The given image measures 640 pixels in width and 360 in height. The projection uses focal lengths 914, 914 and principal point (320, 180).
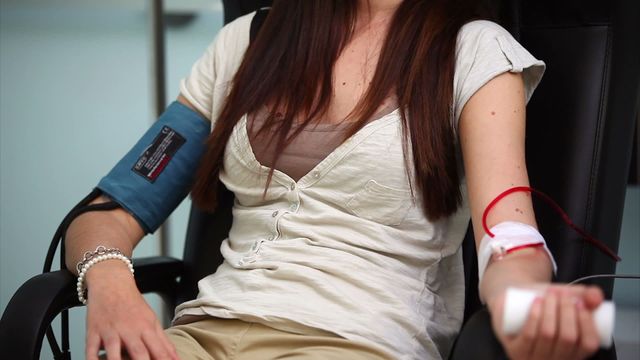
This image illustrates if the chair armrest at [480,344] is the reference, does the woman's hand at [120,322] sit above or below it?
below

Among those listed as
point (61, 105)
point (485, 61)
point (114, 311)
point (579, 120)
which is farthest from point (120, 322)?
point (61, 105)

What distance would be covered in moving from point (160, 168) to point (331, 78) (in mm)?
311

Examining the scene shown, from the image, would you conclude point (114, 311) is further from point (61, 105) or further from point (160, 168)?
point (61, 105)

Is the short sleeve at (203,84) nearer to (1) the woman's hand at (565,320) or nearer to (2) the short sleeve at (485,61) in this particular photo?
(2) the short sleeve at (485,61)

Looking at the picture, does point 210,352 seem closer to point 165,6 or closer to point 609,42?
point 609,42

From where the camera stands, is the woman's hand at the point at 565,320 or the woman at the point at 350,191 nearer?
the woman's hand at the point at 565,320

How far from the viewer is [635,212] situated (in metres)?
1.96

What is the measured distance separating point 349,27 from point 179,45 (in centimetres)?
98

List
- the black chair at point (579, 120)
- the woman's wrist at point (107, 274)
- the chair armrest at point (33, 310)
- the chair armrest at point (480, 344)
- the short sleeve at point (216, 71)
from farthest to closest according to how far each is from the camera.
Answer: the short sleeve at point (216, 71)
the black chair at point (579, 120)
the woman's wrist at point (107, 274)
the chair armrest at point (33, 310)
the chair armrest at point (480, 344)

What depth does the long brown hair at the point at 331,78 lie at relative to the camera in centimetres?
125

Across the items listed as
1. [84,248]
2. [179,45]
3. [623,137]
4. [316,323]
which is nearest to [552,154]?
[623,137]

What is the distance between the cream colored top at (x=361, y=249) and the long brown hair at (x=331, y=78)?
1.0 inches

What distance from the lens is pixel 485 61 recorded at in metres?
1.24

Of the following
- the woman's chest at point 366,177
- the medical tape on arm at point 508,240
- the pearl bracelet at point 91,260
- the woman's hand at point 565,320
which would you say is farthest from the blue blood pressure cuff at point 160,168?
the woman's hand at point 565,320
